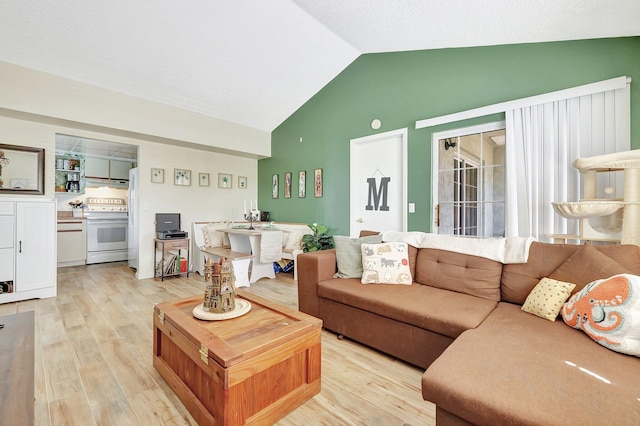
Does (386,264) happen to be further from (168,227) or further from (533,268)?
(168,227)

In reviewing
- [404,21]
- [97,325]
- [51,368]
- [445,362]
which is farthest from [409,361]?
[404,21]

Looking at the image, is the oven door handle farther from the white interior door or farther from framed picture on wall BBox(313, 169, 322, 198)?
the white interior door

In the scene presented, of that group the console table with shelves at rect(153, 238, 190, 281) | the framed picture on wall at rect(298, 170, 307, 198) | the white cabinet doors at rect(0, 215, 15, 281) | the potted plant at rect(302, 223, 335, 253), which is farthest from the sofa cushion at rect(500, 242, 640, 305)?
the white cabinet doors at rect(0, 215, 15, 281)

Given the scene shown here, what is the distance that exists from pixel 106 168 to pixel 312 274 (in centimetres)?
584

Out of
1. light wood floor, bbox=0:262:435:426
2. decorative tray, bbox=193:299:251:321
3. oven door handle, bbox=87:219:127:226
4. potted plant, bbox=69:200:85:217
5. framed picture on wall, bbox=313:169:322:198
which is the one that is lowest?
light wood floor, bbox=0:262:435:426

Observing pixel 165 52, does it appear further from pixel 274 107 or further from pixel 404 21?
pixel 404 21

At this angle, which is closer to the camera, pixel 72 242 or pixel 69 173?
pixel 72 242

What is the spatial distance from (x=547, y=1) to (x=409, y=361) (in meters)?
2.79

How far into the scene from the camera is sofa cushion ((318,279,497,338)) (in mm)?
1760

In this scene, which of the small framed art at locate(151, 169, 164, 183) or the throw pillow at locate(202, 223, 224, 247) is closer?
the small framed art at locate(151, 169, 164, 183)

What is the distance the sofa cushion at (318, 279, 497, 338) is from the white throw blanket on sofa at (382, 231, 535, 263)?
0.35 m

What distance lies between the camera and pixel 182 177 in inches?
195

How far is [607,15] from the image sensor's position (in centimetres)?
206

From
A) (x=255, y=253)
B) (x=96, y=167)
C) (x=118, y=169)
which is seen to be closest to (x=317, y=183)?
(x=255, y=253)
